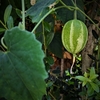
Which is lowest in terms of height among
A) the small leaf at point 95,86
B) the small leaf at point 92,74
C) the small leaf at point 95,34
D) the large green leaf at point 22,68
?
the small leaf at point 95,86

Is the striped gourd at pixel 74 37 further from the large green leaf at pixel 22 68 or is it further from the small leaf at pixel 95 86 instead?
the small leaf at pixel 95 86

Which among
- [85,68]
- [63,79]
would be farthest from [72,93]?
[85,68]

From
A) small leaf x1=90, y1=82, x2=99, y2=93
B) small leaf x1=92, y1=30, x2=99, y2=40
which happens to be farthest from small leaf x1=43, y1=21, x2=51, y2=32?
small leaf x1=92, y1=30, x2=99, y2=40

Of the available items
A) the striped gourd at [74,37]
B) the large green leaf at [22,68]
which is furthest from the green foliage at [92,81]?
the large green leaf at [22,68]

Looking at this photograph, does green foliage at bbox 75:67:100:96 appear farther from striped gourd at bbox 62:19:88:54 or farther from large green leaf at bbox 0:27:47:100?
large green leaf at bbox 0:27:47:100

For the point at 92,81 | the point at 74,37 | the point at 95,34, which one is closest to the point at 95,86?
the point at 92,81
